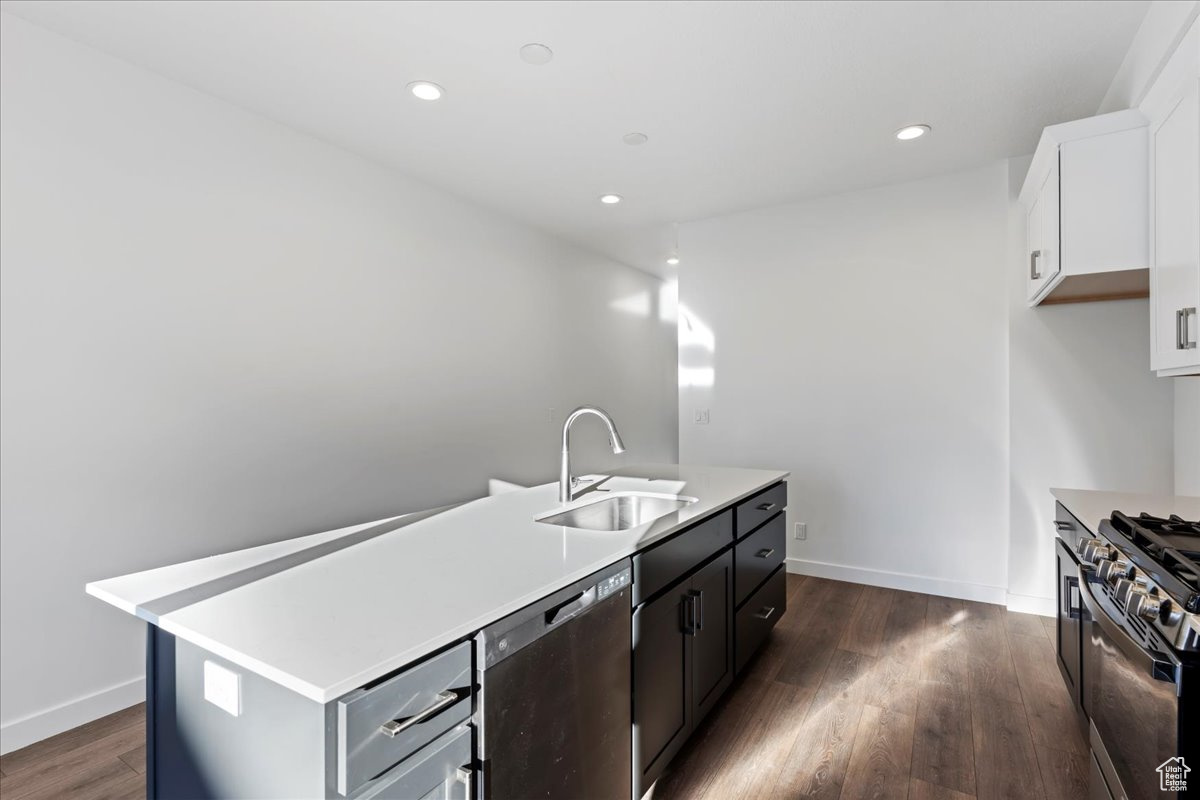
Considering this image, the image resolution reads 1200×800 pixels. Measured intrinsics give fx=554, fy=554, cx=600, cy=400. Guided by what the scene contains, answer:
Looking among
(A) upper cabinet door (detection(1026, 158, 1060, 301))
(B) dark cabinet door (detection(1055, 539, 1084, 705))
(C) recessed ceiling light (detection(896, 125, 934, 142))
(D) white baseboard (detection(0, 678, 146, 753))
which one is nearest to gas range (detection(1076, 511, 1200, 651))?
(B) dark cabinet door (detection(1055, 539, 1084, 705))

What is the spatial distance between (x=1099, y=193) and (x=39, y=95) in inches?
161

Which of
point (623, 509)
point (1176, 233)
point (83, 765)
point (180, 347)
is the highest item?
point (1176, 233)

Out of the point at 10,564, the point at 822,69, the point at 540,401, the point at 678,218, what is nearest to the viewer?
the point at 10,564

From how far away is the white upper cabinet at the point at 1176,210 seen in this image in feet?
4.92

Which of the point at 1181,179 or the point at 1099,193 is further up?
the point at 1099,193

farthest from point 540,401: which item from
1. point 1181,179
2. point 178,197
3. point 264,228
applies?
point 1181,179

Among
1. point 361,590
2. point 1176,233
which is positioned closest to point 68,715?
point 361,590

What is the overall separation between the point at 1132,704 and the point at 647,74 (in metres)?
2.62

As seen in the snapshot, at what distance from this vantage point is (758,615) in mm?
2502

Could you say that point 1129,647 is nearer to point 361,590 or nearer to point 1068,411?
point 361,590

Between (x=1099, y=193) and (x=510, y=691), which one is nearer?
(x=510, y=691)

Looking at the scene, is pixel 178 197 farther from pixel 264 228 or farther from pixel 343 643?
pixel 343 643

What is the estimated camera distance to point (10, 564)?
6.86ft

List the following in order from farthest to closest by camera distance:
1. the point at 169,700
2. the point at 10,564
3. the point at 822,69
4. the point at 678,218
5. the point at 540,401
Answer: the point at 540,401 → the point at 678,218 → the point at 822,69 → the point at 10,564 → the point at 169,700
